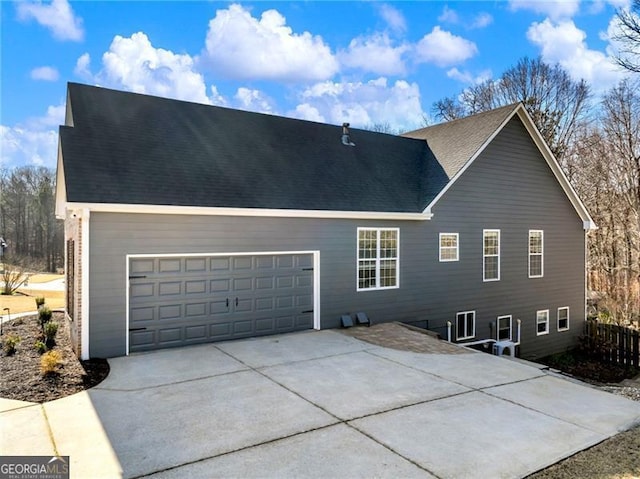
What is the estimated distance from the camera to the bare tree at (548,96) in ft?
96.3

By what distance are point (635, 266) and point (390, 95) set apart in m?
22.2

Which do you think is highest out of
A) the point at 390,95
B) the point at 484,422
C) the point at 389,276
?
the point at 390,95

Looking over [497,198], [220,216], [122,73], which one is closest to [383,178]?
[497,198]

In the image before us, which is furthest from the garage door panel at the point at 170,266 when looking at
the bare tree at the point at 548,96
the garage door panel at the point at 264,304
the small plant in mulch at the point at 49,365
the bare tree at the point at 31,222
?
the bare tree at the point at 31,222

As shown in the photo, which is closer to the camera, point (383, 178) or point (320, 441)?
point (320, 441)

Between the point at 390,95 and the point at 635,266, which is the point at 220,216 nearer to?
the point at 635,266

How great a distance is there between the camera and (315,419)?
584 centimetres

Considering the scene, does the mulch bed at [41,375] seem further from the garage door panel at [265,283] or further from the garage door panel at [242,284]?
the garage door panel at [265,283]

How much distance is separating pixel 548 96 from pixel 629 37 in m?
19.5

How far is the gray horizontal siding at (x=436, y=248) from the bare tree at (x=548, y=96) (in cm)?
1443

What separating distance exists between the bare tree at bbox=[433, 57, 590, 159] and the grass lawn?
1150 inches

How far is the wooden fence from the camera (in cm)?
1480

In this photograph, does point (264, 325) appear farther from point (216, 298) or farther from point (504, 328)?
point (504, 328)

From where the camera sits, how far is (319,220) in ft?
38.3
